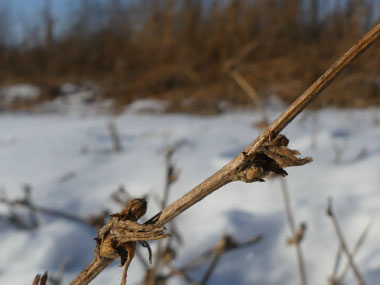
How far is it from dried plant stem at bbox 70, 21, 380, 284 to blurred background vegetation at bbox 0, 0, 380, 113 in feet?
7.73

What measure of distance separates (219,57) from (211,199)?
402 centimetres

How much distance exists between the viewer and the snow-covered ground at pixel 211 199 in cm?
86

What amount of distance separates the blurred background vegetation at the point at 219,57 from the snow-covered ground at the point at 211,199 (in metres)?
1.17

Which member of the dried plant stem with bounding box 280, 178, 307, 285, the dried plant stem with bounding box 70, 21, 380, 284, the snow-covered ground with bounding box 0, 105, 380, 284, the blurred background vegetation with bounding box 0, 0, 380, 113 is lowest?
the dried plant stem with bounding box 70, 21, 380, 284

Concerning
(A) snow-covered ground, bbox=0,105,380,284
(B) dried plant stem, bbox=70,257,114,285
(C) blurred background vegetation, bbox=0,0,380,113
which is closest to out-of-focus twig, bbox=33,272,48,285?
(B) dried plant stem, bbox=70,257,114,285

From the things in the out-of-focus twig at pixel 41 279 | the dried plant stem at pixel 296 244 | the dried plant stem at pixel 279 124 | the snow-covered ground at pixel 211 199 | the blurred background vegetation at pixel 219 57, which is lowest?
the dried plant stem at pixel 279 124

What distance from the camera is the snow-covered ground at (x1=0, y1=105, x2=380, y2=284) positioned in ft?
2.81

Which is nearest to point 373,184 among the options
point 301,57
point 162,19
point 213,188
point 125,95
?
point 213,188

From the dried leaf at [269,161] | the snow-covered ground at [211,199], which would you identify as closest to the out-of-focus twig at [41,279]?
the dried leaf at [269,161]

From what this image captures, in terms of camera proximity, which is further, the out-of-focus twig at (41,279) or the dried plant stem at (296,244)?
the dried plant stem at (296,244)

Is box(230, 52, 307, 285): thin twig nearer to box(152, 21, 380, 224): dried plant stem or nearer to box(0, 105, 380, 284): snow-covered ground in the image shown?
box(0, 105, 380, 284): snow-covered ground

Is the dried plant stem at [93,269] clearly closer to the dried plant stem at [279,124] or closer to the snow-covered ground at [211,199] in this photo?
the dried plant stem at [279,124]

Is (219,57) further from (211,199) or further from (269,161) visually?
(269,161)

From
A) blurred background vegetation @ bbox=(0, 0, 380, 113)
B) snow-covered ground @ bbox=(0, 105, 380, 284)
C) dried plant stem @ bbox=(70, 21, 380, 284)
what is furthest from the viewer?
blurred background vegetation @ bbox=(0, 0, 380, 113)
